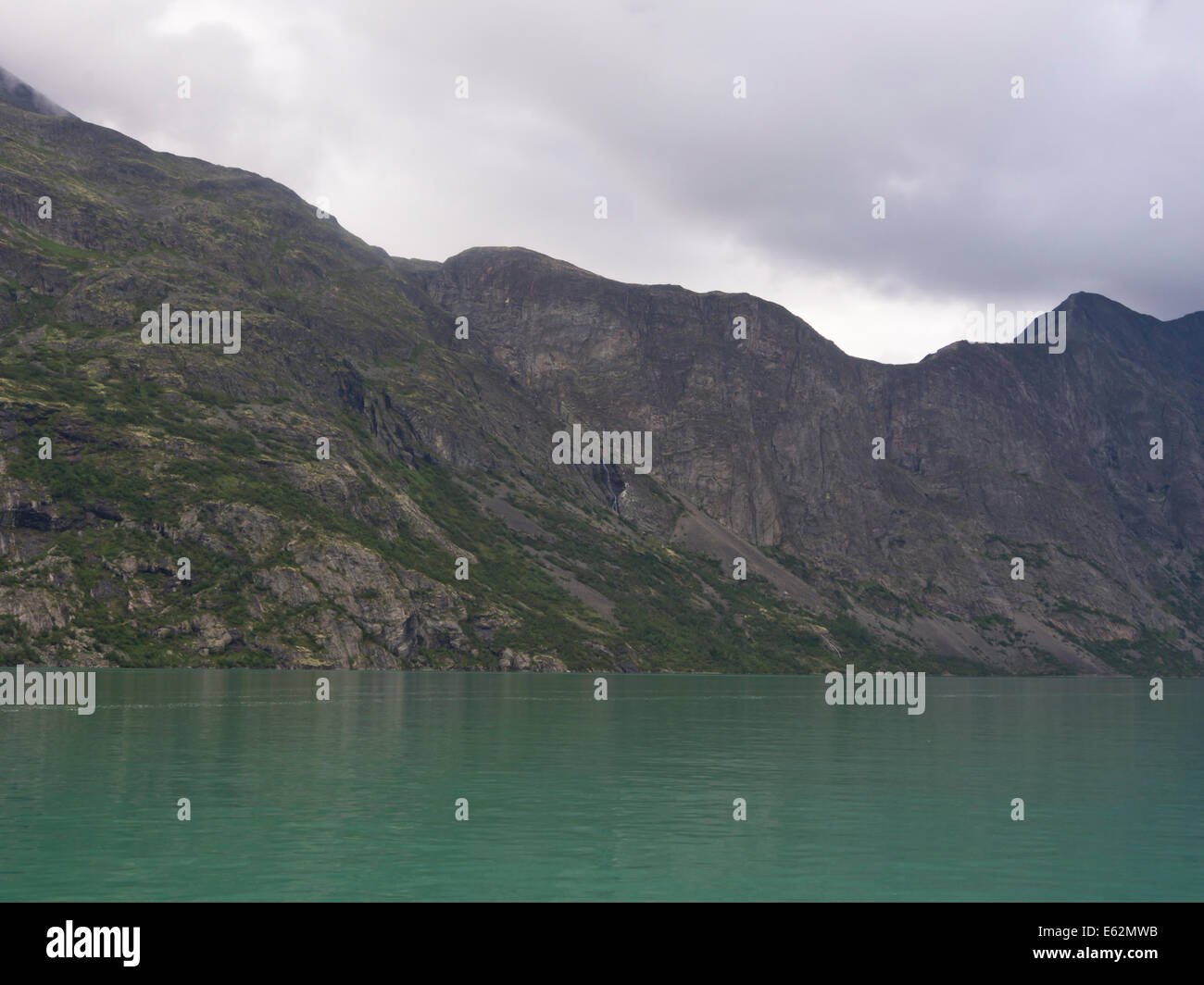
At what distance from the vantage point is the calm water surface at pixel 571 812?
38531 millimetres

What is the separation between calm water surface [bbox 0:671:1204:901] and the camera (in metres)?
38.5

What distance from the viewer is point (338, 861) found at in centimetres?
4075

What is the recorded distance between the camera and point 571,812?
177ft

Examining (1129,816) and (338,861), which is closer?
(338,861)

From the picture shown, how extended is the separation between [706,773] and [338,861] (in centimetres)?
3616

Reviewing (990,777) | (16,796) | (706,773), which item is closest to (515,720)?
(706,773)
